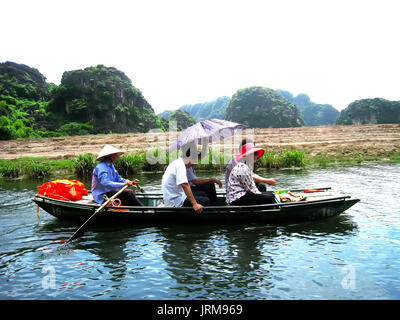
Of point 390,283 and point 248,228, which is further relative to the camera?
point 248,228

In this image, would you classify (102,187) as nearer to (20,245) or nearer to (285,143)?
(20,245)

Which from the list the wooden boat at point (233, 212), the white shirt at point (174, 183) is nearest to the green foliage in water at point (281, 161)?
the wooden boat at point (233, 212)

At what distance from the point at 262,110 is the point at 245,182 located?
9625 centimetres

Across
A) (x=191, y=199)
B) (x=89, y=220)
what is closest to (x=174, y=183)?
(x=191, y=199)

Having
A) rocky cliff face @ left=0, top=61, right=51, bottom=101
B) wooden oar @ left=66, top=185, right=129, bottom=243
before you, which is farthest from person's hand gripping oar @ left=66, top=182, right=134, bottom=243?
rocky cliff face @ left=0, top=61, right=51, bottom=101

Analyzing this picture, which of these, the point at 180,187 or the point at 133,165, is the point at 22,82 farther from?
the point at 180,187

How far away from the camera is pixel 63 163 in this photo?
17.3 metres

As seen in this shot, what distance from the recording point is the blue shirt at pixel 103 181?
24.1 feet

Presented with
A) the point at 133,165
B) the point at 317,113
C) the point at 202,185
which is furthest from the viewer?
the point at 317,113

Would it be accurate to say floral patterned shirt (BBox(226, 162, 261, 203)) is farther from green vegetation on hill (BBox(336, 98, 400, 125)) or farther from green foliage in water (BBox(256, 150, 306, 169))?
green vegetation on hill (BBox(336, 98, 400, 125))

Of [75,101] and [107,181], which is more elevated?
[75,101]

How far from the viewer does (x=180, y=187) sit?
704cm
